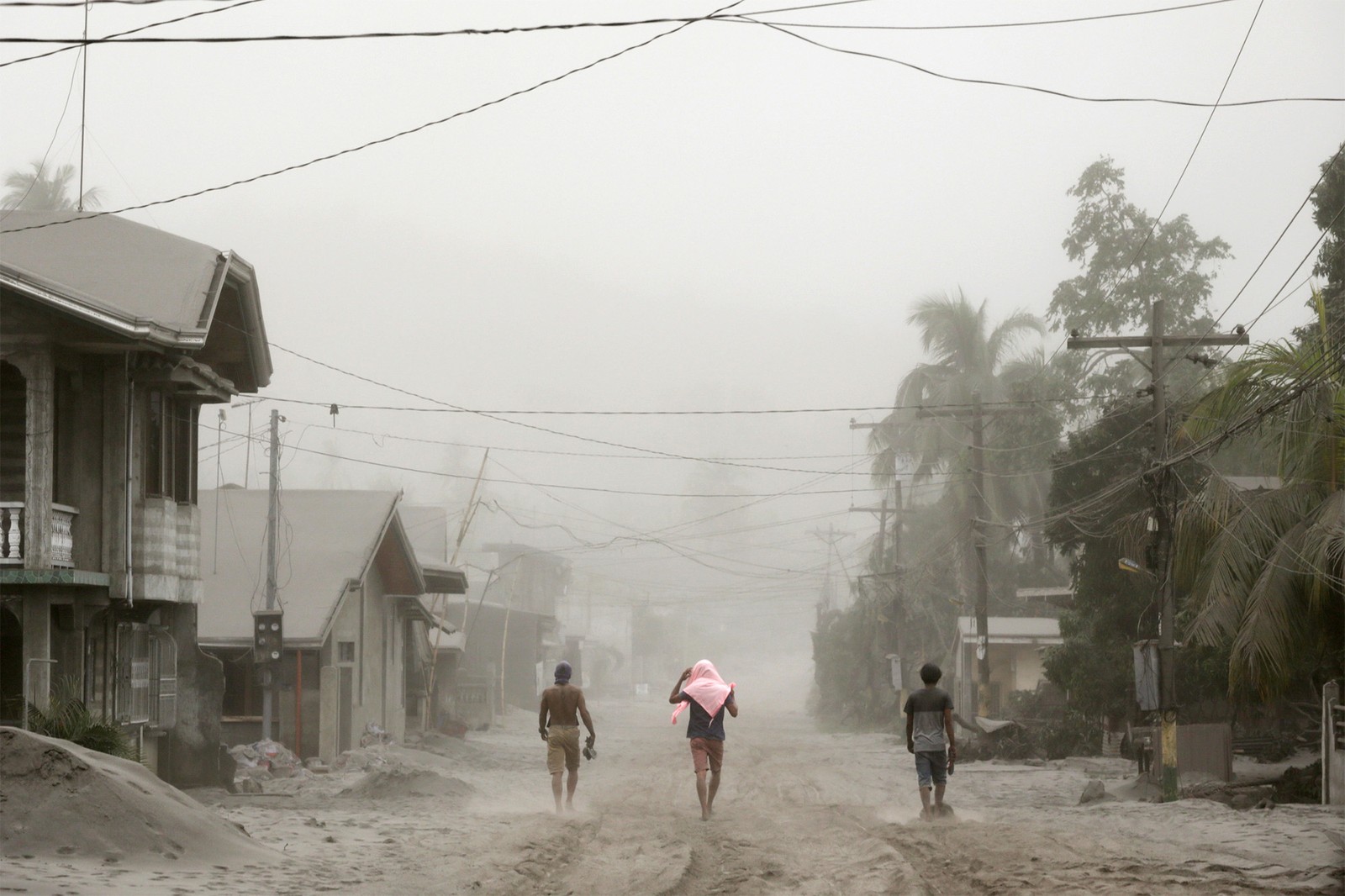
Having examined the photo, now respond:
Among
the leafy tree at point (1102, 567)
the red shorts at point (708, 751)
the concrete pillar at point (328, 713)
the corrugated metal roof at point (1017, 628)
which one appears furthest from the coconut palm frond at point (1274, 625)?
the corrugated metal roof at point (1017, 628)

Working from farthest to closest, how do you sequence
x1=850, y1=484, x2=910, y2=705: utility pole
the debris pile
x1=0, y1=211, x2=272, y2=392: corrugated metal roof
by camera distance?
x1=850, y1=484, x2=910, y2=705: utility pole
the debris pile
x1=0, y1=211, x2=272, y2=392: corrugated metal roof

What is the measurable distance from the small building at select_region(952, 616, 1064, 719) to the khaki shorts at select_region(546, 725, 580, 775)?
94.8 feet

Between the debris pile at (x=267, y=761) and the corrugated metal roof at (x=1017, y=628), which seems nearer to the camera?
the debris pile at (x=267, y=761)

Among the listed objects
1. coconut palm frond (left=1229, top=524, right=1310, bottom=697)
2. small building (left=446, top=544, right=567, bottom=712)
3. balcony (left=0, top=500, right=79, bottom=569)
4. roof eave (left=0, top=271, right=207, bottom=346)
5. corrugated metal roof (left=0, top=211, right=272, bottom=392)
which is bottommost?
small building (left=446, top=544, right=567, bottom=712)

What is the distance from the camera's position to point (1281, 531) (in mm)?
20469

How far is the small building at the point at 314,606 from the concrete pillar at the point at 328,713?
0.03 metres

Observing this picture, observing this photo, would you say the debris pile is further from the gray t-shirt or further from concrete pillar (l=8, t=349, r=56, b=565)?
the gray t-shirt

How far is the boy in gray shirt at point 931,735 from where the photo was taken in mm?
16172

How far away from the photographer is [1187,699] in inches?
1151

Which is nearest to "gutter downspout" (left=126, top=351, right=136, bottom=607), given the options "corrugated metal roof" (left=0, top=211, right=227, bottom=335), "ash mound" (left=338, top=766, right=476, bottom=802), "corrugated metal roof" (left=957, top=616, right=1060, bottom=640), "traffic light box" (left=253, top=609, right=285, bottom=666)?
"corrugated metal roof" (left=0, top=211, right=227, bottom=335)

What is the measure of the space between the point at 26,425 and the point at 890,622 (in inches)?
1616

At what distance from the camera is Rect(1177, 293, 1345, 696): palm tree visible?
1906cm

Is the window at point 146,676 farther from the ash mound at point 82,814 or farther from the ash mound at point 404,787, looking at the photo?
the ash mound at point 82,814

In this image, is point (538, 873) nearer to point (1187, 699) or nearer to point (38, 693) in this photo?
point (38, 693)
